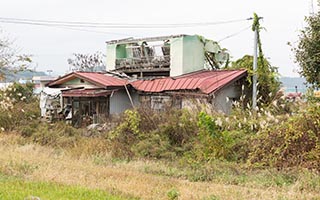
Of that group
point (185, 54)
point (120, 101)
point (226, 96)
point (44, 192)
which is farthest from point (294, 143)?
point (185, 54)

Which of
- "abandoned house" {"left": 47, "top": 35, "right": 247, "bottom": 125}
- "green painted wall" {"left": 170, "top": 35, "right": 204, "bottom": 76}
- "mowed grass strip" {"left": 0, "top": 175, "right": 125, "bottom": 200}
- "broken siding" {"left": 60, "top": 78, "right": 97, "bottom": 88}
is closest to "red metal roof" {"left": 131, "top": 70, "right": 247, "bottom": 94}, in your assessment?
"abandoned house" {"left": 47, "top": 35, "right": 247, "bottom": 125}

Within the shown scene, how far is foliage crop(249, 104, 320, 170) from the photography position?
11719 mm

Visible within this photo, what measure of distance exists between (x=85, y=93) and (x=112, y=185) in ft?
43.5

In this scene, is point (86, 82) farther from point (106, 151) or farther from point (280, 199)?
point (280, 199)

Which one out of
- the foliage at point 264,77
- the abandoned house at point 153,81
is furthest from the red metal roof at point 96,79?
the foliage at point 264,77

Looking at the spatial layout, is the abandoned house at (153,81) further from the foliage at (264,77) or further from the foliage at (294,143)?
the foliage at (294,143)

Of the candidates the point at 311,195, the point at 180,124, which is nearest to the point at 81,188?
the point at 311,195

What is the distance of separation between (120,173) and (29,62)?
989 centimetres

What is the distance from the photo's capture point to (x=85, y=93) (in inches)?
840

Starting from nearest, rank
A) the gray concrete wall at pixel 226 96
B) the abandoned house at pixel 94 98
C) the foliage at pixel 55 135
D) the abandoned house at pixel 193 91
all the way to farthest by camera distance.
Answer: the foliage at pixel 55 135, the abandoned house at pixel 193 91, the gray concrete wall at pixel 226 96, the abandoned house at pixel 94 98

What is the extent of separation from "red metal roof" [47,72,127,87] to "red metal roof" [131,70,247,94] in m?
1.08

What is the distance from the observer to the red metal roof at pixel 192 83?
19641 mm

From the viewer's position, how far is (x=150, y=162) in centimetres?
1343

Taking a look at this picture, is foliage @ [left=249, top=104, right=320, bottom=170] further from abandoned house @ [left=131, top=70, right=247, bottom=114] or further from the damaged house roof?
the damaged house roof
